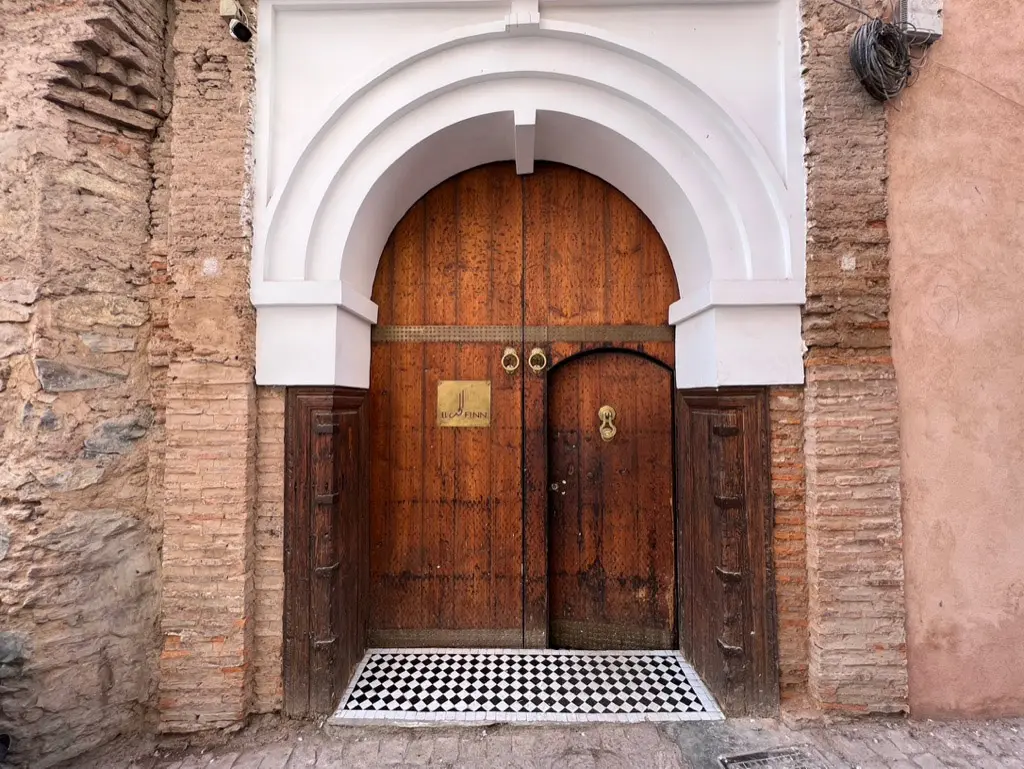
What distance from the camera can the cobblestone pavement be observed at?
232 centimetres

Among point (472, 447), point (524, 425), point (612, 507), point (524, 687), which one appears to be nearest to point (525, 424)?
point (524, 425)

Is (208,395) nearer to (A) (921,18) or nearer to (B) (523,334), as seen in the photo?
(B) (523,334)

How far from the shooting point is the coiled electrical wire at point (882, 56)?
8.18ft

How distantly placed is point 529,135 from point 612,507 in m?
2.49

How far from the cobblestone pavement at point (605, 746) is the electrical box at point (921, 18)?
376cm

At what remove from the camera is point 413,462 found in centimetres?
322

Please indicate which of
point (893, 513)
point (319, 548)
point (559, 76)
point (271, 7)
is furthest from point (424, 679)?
point (271, 7)

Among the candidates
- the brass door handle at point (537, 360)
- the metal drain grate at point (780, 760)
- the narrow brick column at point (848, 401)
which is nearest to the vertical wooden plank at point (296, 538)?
the brass door handle at point (537, 360)

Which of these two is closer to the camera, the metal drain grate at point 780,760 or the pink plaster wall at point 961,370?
the metal drain grate at point 780,760

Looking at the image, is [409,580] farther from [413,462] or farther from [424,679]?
[413,462]

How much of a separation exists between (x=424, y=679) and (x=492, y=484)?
124 cm

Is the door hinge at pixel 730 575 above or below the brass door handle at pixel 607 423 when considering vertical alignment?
below

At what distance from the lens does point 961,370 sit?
259 centimetres

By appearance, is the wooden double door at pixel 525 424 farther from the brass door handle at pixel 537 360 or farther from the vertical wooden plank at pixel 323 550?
the vertical wooden plank at pixel 323 550
